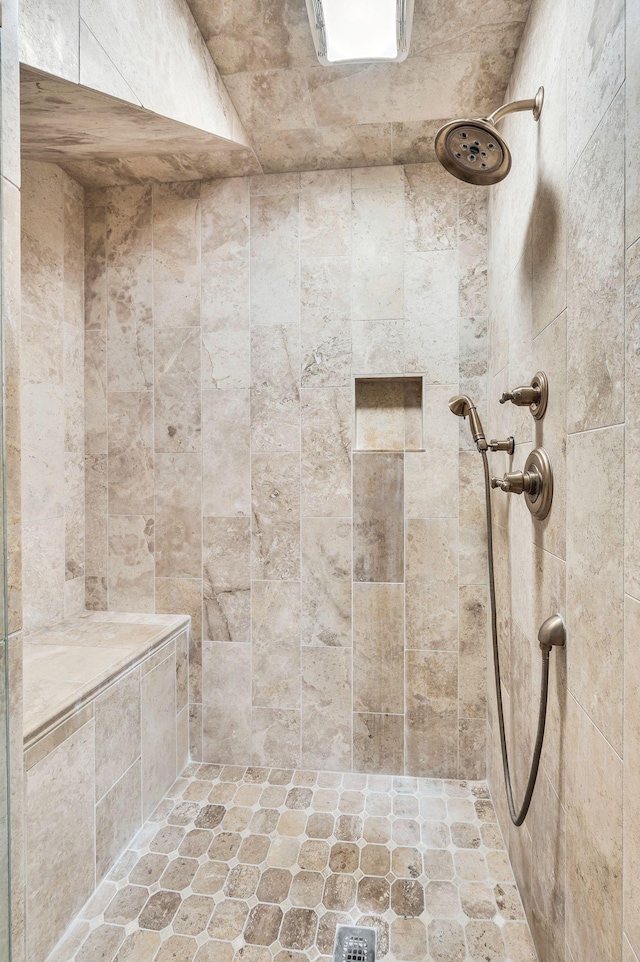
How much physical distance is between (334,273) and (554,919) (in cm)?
206

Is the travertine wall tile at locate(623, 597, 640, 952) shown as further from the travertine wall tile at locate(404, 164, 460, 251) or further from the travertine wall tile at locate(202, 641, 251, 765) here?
the travertine wall tile at locate(404, 164, 460, 251)

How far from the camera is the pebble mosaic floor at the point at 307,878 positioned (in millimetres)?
1253

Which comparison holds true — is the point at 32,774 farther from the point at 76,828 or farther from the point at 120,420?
the point at 120,420

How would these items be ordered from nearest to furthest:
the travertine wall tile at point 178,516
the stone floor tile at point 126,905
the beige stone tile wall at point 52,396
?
1. the stone floor tile at point 126,905
2. the beige stone tile wall at point 52,396
3. the travertine wall tile at point 178,516

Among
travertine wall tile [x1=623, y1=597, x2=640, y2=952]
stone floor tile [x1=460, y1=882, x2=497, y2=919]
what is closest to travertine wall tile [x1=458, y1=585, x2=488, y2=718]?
stone floor tile [x1=460, y1=882, x2=497, y2=919]

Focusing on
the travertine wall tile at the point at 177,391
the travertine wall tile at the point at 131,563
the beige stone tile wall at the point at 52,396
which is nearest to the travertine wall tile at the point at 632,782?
the travertine wall tile at the point at 177,391

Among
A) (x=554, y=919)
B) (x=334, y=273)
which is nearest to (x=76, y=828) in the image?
(x=554, y=919)

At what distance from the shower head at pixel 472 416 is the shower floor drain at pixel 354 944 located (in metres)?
1.34

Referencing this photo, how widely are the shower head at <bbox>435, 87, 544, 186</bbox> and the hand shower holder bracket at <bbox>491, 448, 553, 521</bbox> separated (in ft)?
2.21

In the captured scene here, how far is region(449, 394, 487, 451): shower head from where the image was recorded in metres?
1.49

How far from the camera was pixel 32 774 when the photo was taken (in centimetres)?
118

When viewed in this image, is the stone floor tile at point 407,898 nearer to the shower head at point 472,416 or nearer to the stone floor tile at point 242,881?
the stone floor tile at point 242,881

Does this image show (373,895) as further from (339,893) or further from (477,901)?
(477,901)

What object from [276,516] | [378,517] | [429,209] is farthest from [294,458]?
[429,209]
